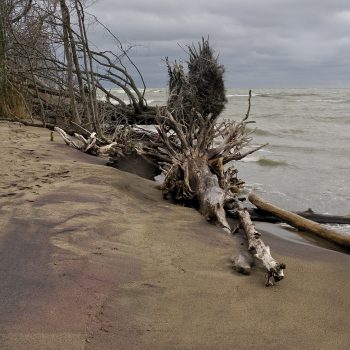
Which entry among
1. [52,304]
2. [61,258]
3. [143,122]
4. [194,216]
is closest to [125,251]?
[61,258]

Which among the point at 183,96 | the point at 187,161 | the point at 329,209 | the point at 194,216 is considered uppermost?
the point at 183,96

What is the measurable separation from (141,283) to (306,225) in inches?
95.3

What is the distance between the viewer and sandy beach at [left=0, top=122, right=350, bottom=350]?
2.47m

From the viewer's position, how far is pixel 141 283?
3.08 meters

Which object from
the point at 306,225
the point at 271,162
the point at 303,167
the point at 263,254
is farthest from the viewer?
the point at 271,162

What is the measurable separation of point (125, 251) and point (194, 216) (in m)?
1.55

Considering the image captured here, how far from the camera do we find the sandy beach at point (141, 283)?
8.11 ft

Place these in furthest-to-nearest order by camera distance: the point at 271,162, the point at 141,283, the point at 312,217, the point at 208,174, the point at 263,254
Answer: the point at 271,162 → the point at 208,174 → the point at 312,217 → the point at 263,254 → the point at 141,283

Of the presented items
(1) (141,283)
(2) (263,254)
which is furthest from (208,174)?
(1) (141,283)

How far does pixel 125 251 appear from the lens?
11.6ft

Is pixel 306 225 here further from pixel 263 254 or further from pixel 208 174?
pixel 263 254

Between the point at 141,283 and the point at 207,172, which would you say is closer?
the point at 141,283

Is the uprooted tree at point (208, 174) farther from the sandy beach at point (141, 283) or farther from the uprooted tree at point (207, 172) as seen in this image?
the sandy beach at point (141, 283)

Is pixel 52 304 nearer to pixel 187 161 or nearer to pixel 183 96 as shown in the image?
pixel 187 161
